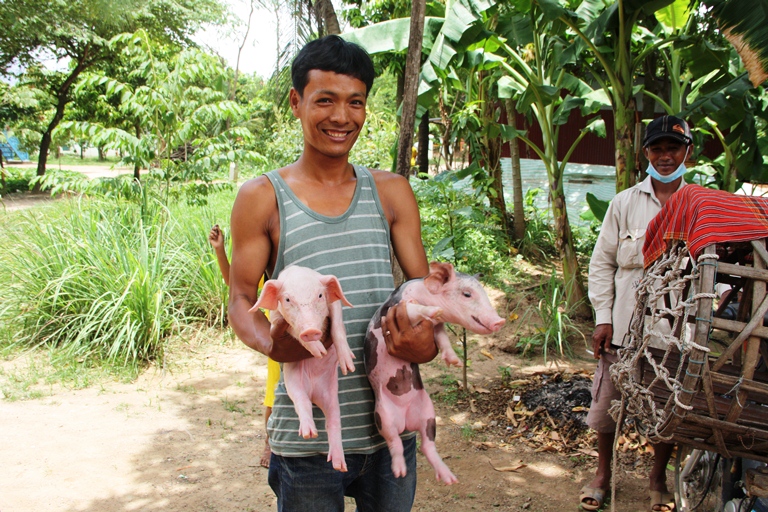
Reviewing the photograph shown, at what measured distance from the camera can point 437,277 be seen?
66.0 inches

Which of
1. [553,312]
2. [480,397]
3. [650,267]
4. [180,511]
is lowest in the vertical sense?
[180,511]

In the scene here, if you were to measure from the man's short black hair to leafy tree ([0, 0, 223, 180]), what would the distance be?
16.0 metres

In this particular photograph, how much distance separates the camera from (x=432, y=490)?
12.8ft

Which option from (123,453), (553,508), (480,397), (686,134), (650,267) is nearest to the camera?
(650,267)

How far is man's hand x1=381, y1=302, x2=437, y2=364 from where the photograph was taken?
1.60 m

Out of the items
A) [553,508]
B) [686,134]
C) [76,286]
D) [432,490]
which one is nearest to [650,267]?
[686,134]

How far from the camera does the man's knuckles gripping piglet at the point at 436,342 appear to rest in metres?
1.61

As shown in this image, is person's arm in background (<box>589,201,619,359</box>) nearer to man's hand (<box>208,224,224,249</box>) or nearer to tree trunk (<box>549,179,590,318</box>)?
man's hand (<box>208,224,224,249</box>)

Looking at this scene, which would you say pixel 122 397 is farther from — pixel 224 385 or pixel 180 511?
pixel 180 511

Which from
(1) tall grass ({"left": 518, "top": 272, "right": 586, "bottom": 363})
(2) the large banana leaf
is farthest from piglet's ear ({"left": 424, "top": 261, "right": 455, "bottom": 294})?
(1) tall grass ({"left": 518, "top": 272, "right": 586, "bottom": 363})

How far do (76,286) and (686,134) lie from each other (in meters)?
5.53

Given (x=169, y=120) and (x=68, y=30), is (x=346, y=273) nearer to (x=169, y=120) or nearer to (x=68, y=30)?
(x=169, y=120)

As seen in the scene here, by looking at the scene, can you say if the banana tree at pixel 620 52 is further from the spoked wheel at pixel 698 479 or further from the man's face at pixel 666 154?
the spoked wheel at pixel 698 479

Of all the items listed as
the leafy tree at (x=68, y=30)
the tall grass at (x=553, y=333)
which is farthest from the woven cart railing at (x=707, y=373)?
the leafy tree at (x=68, y=30)
